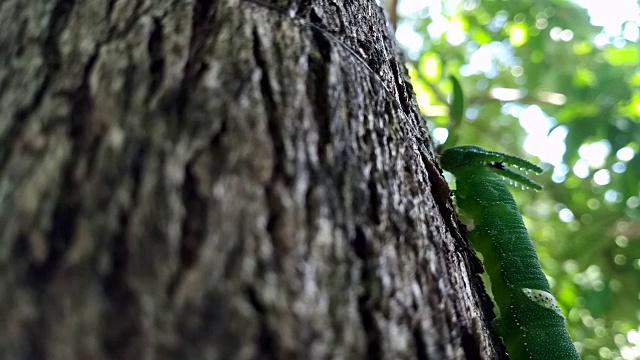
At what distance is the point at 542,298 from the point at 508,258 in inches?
5.0

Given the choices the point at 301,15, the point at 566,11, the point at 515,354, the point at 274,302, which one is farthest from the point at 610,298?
the point at 274,302

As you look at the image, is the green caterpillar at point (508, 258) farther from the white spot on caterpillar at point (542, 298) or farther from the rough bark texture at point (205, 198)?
the rough bark texture at point (205, 198)

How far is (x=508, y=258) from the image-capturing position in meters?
1.55

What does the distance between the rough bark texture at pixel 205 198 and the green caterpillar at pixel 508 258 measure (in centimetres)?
58

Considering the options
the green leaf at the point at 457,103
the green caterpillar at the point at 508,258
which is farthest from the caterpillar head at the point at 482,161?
the green leaf at the point at 457,103

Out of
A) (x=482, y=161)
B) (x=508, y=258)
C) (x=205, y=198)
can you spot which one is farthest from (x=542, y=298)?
(x=205, y=198)

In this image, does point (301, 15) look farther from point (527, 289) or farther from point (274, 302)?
point (527, 289)

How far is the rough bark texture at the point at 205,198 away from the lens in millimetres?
549

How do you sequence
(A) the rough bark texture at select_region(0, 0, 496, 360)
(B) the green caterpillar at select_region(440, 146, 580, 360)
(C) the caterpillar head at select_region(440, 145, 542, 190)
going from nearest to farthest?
(A) the rough bark texture at select_region(0, 0, 496, 360)
(B) the green caterpillar at select_region(440, 146, 580, 360)
(C) the caterpillar head at select_region(440, 145, 542, 190)

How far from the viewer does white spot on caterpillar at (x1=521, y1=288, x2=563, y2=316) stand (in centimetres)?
147

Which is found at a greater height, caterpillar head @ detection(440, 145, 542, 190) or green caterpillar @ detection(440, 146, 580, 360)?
caterpillar head @ detection(440, 145, 542, 190)

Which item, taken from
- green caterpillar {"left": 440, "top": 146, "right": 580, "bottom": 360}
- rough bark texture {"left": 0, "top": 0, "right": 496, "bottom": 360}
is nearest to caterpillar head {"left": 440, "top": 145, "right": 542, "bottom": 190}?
green caterpillar {"left": 440, "top": 146, "right": 580, "bottom": 360}

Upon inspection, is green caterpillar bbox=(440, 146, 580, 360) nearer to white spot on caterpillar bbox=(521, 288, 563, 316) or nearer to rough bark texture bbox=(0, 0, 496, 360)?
white spot on caterpillar bbox=(521, 288, 563, 316)

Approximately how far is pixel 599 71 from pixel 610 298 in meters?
1.23
